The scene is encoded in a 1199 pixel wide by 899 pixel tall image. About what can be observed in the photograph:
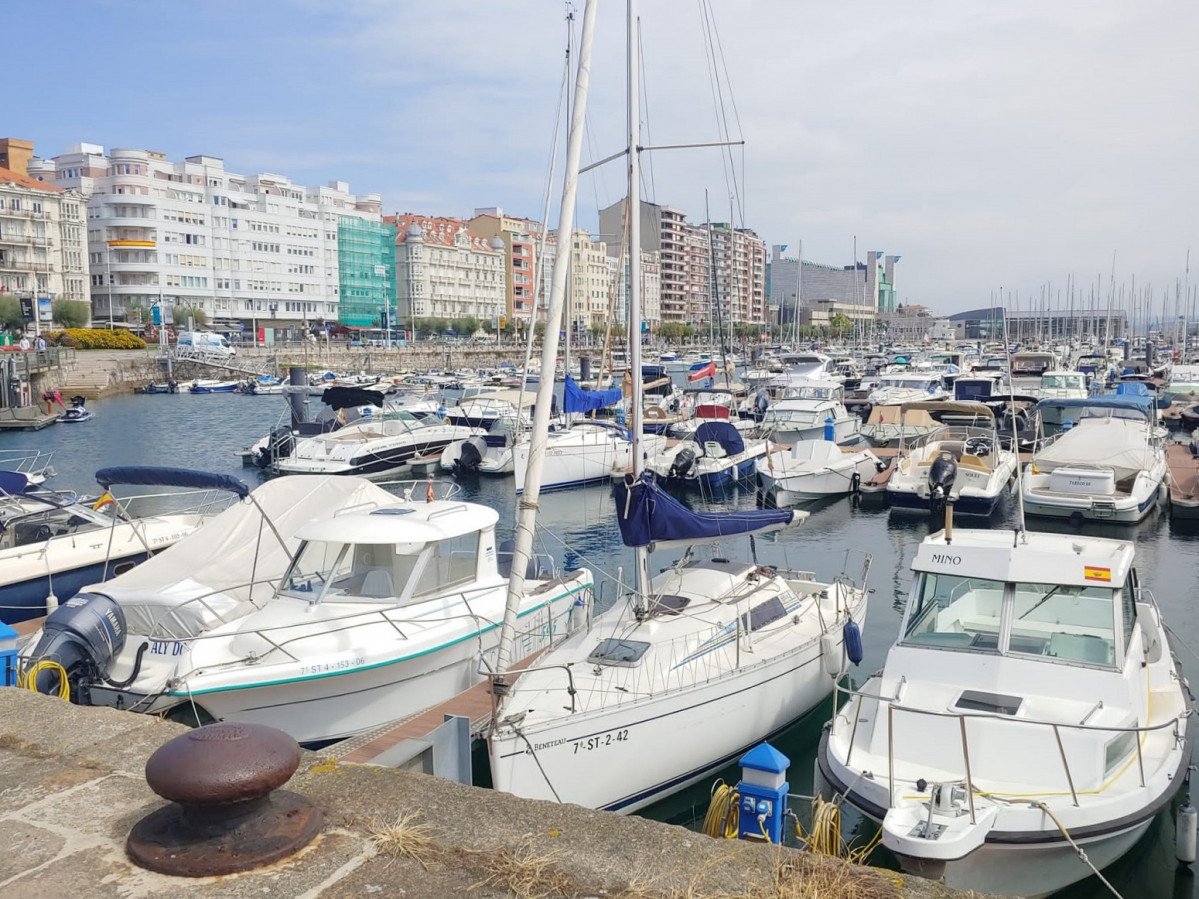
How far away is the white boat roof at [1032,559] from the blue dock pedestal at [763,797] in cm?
335

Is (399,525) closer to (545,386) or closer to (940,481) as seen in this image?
(545,386)

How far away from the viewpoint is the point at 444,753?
730 cm

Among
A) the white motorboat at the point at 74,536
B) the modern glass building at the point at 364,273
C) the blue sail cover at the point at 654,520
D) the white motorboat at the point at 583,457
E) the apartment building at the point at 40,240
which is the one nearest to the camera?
the blue sail cover at the point at 654,520

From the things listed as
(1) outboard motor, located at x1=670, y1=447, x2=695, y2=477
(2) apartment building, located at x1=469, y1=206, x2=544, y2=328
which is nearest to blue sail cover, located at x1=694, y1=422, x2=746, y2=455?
(1) outboard motor, located at x1=670, y1=447, x2=695, y2=477

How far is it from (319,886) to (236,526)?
11.1 metres

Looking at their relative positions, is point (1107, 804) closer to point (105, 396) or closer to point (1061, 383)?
point (1061, 383)

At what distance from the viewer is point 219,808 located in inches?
174

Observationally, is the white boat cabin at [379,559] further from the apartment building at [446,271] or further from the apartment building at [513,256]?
the apartment building at [513,256]

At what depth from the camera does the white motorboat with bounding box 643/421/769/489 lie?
3166cm

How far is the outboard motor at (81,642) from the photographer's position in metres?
10.6

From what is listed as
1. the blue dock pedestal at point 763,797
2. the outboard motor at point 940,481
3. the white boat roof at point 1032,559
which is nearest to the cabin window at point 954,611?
the white boat roof at point 1032,559

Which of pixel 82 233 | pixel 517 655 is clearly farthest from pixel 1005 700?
pixel 82 233

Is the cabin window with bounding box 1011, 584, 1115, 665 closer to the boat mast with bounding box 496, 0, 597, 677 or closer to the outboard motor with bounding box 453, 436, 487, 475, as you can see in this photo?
the boat mast with bounding box 496, 0, 597, 677

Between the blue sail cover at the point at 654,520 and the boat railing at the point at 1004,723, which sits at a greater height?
the blue sail cover at the point at 654,520
